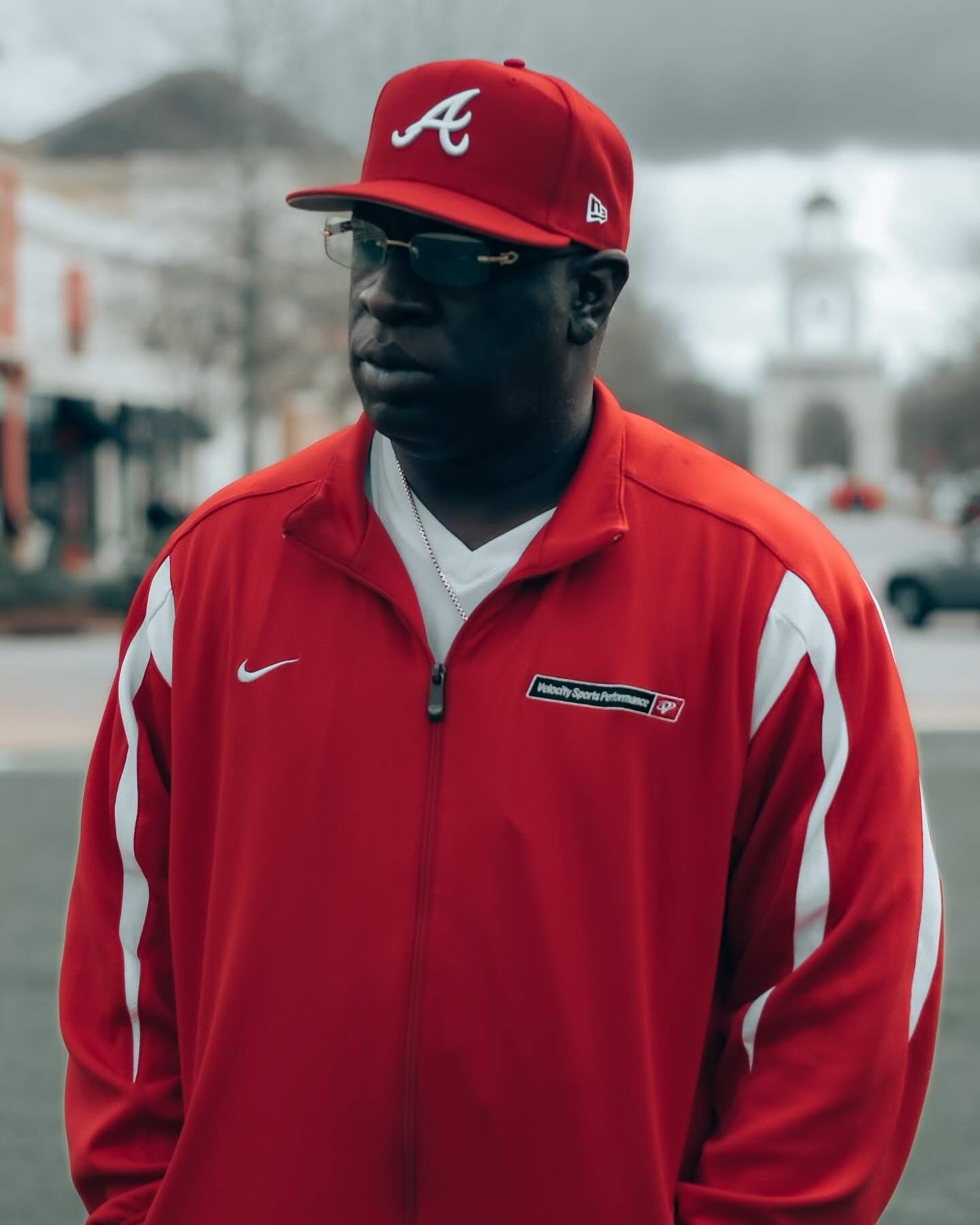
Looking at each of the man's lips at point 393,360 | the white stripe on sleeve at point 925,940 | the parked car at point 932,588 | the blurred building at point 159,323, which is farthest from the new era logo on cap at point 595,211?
the blurred building at point 159,323

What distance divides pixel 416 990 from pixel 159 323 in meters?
29.9

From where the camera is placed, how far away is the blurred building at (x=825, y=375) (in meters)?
102

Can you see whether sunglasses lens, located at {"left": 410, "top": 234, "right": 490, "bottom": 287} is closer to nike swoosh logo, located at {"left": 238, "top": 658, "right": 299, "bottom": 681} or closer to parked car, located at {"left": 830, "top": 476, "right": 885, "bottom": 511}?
nike swoosh logo, located at {"left": 238, "top": 658, "right": 299, "bottom": 681}

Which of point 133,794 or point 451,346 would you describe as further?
point 133,794

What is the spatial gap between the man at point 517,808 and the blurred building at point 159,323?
2287 centimetres

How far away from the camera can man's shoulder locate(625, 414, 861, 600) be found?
2156mm

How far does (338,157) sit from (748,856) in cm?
2372

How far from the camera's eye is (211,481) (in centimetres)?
4700

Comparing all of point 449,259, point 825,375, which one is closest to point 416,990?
point 449,259

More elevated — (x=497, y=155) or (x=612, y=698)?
(x=497, y=155)

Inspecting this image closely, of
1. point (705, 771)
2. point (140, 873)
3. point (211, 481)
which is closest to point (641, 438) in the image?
point (705, 771)

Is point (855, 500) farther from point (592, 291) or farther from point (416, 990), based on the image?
point (416, 990)

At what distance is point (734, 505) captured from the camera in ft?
7.18

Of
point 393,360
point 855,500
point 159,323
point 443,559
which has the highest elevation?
point 393,360
